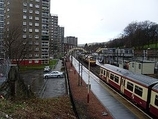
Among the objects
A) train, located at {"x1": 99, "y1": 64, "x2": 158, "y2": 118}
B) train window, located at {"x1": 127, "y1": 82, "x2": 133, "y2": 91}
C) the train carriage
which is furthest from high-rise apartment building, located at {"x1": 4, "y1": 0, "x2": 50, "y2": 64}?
the train carriage

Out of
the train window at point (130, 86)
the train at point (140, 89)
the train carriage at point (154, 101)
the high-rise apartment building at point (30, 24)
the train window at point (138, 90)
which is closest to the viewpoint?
the train carriage at point (154, 101)

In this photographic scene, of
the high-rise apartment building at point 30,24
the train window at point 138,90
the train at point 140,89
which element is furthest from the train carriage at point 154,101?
the high-rise apartment building at point 30,24

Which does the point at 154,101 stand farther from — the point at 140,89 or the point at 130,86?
the point at 130,86

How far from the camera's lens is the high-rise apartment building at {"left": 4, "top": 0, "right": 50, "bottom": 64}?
80919mm

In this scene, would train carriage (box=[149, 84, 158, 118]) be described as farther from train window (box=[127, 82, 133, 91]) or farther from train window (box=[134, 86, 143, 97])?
train window (box=[127, 82, 133, 91])

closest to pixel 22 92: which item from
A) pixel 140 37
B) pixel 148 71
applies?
pixel 148 71

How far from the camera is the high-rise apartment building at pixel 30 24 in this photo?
80919 millimetres

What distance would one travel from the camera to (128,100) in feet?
78.2

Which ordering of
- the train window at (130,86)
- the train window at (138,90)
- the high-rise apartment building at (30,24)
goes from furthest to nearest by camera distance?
the high-rise apartment building at (30,24) < the train window at (130,86) < the train window at (138,90)

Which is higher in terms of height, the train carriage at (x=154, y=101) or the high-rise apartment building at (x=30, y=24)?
the high-rise apartment building at (x=30, y=24)

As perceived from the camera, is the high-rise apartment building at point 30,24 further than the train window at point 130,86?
Yes

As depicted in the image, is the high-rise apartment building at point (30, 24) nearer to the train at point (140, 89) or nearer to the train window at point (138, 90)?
the train at point (140, 89)

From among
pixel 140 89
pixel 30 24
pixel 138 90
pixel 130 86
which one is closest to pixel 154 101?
pixel 140 89

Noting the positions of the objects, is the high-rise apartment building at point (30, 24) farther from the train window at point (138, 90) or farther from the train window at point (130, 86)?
the train window at point (138, 90)
